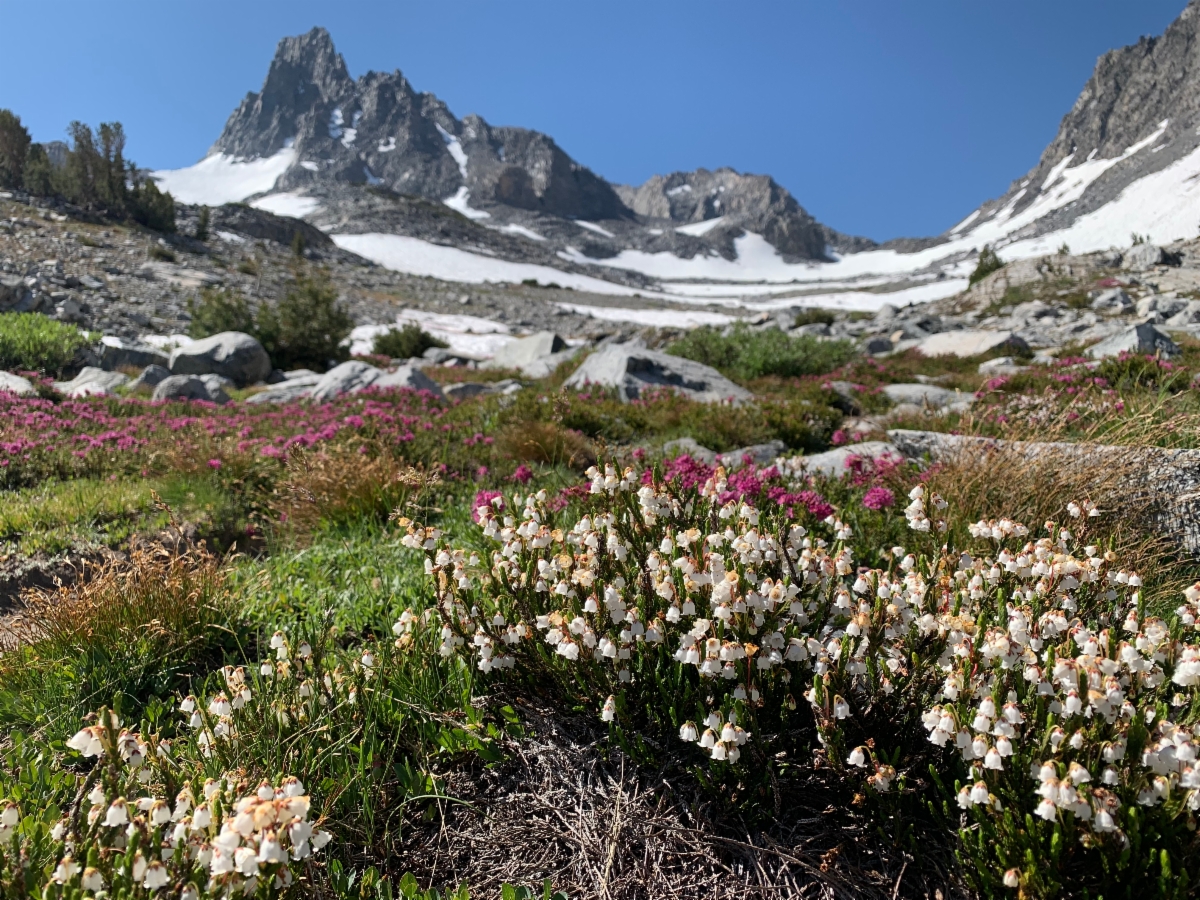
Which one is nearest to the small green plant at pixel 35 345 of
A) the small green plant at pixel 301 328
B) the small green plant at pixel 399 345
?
the small green plant at pixel 301 328

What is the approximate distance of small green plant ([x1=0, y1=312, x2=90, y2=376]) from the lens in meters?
12.1

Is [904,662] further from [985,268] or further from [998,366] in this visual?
[985,268]

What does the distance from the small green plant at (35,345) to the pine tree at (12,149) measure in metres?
39.4

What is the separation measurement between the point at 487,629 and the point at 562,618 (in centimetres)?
46

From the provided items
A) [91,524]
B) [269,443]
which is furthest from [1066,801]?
[269,443]

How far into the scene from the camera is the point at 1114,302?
66.3 feet

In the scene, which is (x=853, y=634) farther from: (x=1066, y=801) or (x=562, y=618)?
(x=562, y=618)

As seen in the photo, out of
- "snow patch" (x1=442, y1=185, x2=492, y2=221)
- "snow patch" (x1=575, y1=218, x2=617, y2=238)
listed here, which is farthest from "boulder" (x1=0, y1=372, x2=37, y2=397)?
"snow patch" (x1=575, y1=218, x2=617, y2=238)

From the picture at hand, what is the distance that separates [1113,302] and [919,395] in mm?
16188

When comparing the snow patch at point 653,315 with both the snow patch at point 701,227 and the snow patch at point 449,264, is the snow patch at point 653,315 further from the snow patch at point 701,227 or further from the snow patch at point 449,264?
the snow patch at point 701,227

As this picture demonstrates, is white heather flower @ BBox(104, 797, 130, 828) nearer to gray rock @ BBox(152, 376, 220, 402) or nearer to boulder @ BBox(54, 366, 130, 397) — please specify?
gray rock @ BBox(152, 376, 220, 402)

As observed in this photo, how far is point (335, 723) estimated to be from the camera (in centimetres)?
237

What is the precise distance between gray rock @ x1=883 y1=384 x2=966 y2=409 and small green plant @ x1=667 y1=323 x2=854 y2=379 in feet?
8.87

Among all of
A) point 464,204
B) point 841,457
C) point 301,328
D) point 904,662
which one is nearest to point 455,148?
point 464,204
